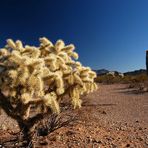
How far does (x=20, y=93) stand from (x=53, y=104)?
2.36 feet

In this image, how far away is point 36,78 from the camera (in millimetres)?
5305

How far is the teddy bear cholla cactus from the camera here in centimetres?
529

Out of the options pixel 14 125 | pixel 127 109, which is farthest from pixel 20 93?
pixel 127 109

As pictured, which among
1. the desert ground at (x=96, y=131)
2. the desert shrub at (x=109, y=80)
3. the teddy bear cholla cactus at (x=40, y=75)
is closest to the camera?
the teddy bear cholla cactus at (x=40, y=75)

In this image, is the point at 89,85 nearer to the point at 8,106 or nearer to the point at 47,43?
the point at 47,43

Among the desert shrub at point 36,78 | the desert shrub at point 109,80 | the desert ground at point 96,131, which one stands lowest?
the desert ground at point 96,131

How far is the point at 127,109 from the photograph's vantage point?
10.7 meters

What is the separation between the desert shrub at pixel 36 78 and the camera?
17.4 ft

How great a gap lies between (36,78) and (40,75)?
13 centimetres

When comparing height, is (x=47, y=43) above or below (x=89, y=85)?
above

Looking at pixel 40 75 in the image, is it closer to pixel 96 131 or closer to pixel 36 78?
pixel 36 78

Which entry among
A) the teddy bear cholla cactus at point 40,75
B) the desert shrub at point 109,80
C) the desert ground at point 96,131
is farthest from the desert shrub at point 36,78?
the desert shrub at point 109,80

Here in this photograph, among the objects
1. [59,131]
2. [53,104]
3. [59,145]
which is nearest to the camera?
[53,104]

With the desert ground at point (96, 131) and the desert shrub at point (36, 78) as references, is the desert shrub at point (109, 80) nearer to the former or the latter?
the desert ground at point (96, 131)
